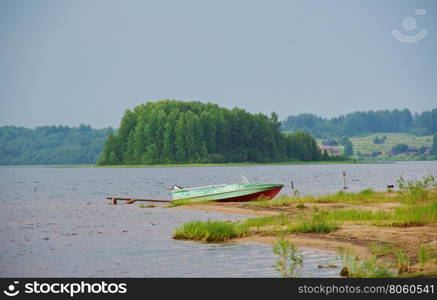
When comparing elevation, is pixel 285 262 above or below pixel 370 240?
below

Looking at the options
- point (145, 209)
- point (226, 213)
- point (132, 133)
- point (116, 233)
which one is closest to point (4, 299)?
point (116, 233)

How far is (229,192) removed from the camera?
49.1 meters

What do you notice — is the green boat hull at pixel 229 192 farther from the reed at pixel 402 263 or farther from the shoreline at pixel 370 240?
the reed at pixel 402 263

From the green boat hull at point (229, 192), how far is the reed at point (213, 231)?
1911 cm

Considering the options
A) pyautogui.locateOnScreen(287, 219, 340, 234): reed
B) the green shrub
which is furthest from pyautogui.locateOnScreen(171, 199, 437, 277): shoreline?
the green shrub

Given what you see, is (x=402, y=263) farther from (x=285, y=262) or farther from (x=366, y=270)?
(x=285, y=262)

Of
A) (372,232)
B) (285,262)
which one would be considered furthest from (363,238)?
(285,262)

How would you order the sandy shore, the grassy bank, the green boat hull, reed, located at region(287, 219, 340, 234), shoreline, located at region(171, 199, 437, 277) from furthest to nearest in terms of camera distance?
the green boat hull < reed, located at region(287, 219, 340, 234) < the sandy shore < shoreline, located at region(171, 199, 437, 277) < the grassy bank

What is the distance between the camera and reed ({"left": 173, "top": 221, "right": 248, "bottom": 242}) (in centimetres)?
2791

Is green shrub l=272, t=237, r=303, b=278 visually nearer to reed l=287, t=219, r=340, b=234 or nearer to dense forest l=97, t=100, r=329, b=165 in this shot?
reed l=287, t=219, r=340, b=234

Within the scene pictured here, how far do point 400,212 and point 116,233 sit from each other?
1446cm

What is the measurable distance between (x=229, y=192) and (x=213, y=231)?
2123 centimetres

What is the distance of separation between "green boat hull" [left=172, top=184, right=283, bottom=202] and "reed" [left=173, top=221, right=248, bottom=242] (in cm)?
1911

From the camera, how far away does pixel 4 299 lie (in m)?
16.5
